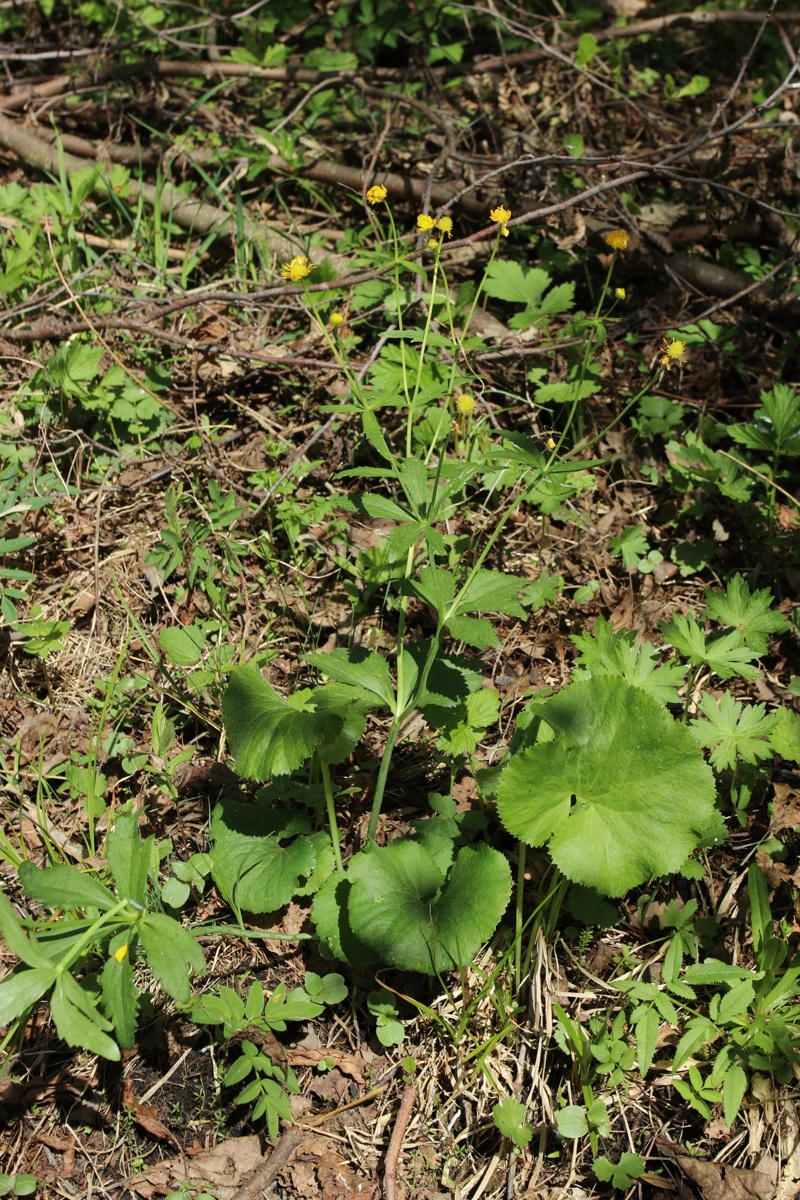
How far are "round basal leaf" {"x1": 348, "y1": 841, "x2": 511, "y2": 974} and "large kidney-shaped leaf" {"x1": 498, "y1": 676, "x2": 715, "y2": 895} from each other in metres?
0.15

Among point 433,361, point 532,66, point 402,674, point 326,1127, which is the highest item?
point 532,66

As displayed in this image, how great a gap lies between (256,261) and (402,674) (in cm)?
220

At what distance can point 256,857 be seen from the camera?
6.95 feet

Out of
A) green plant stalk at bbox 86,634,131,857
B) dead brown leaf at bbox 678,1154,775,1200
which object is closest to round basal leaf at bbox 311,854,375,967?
green plant stalk at bbox 86,634,131,857

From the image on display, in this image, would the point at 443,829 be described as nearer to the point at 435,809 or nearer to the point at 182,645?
the point at 435,809

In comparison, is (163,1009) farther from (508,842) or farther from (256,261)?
(256,261)

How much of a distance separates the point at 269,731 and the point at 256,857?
13.7 inches

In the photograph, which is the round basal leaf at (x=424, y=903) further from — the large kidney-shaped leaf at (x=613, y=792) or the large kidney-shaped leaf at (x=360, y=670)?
the large kidney-shaped leaf at (x=360, y=670)

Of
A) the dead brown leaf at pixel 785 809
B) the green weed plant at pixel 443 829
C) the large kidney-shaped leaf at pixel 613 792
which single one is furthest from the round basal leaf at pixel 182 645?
the dead brown leaf at pixel 785 809

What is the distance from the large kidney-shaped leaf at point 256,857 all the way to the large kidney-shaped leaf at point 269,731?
0.25 metres

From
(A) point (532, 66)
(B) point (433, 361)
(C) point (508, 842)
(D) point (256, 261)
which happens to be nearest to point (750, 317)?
(B) point (433, 361)

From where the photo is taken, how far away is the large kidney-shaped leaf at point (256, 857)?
204cm

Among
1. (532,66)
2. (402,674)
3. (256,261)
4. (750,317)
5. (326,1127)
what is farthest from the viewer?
(532,66)

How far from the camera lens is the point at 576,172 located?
3.42m
